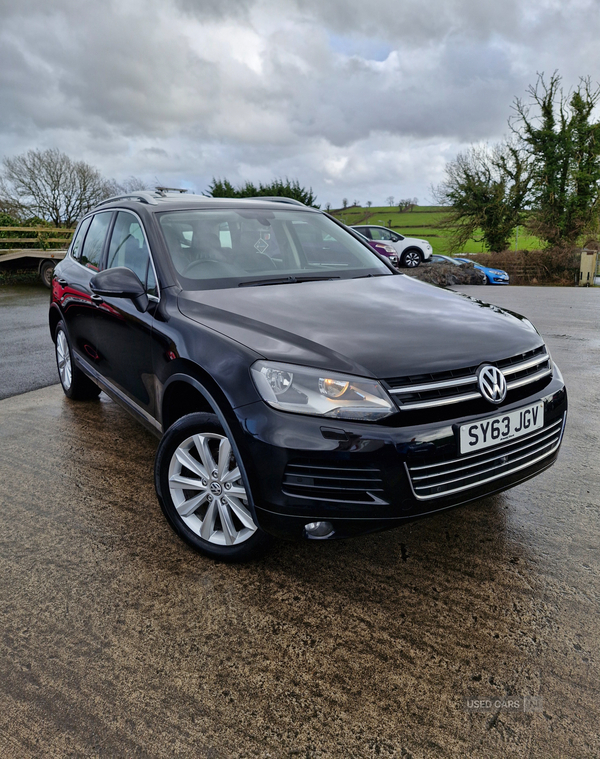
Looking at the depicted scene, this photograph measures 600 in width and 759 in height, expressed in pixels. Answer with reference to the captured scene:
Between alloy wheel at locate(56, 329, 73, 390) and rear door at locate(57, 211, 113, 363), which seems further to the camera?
alloy wheel at locate(56, 329, 73, 390)

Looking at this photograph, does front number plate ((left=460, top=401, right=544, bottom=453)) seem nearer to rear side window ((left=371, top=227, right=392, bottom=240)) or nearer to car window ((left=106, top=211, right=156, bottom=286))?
car window ((left=106, top=211, right=156, bottom=286))

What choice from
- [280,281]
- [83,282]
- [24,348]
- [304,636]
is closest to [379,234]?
[24,348]

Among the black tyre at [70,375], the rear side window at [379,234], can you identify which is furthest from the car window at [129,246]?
the rear side window at [379,234]

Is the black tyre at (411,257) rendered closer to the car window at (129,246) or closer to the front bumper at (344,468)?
the car window at (129,246)

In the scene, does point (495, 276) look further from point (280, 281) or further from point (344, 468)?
point (344, 468)

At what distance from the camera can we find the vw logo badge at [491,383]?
2.41 metres

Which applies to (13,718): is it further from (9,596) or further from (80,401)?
(80,401)

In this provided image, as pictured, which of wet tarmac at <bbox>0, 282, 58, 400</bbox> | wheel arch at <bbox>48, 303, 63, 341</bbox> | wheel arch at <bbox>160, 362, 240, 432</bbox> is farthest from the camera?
wet tarmac at <bbox>0, 282, 58, 400</bbox>

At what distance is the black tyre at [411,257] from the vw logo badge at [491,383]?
2306cm

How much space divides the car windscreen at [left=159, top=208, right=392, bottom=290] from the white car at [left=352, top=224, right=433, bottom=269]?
21.0 m

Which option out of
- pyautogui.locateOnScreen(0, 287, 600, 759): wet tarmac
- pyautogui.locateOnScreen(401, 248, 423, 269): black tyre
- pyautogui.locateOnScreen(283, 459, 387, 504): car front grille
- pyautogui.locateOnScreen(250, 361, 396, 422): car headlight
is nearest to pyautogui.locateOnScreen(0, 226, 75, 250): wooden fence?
pyautogui.locateOnScreen(401, 248, 423, 269): black tyre

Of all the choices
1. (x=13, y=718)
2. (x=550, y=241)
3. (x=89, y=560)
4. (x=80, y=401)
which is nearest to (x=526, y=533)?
(x=89, y=560)

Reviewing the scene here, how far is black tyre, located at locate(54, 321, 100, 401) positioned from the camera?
5227 mm

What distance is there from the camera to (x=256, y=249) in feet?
12.0
